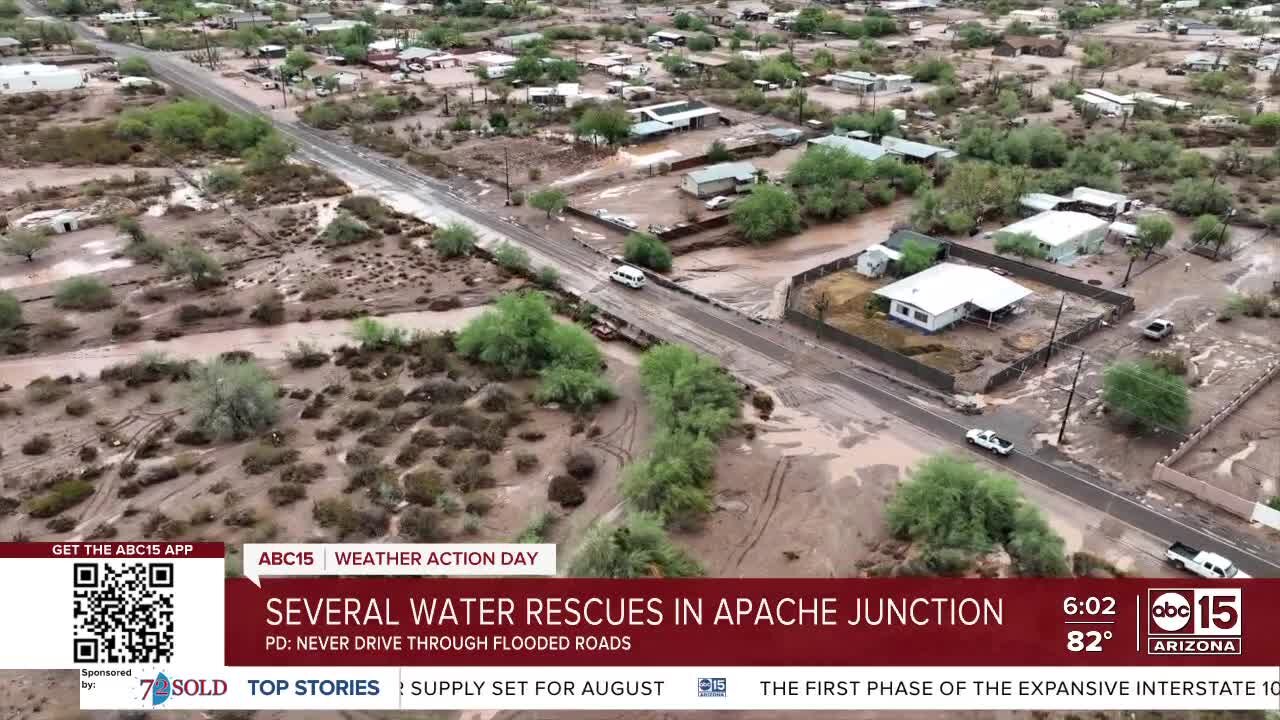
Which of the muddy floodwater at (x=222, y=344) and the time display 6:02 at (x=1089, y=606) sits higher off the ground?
the time display 6:02 at (x=1089, y=606)

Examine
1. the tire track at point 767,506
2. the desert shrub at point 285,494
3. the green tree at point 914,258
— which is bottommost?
the desert shrub at point 285,494

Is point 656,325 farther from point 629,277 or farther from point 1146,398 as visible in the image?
point 1146,398

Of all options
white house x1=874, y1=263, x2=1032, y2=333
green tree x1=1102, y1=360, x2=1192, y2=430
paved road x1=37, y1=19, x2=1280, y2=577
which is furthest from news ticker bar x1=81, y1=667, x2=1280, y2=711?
white house x1=874, y1=263, x2=1032, y2=333

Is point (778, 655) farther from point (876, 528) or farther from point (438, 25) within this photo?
point (438, 25)

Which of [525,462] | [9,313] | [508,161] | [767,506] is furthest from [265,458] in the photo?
[508,161]

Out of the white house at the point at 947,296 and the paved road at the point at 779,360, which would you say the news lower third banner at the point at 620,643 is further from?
the white house at the point at 947,296

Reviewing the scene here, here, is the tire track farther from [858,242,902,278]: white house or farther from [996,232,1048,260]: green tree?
[996,232,1048,260]: green tree

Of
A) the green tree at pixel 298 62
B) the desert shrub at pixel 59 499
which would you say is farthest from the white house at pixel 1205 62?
the desert shrub at pixel 59 499
